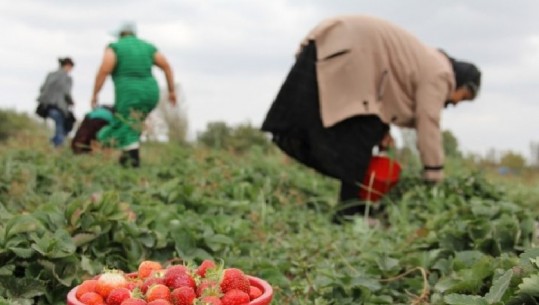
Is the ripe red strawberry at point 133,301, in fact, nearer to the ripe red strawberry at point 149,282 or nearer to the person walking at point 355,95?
the ripe red strawberry at point 149,282

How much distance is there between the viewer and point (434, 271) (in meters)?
3.64

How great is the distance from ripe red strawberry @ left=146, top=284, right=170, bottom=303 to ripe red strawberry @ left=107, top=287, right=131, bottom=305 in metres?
0.07

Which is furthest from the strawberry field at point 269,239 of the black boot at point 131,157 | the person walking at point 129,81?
the person walking at point 129,81

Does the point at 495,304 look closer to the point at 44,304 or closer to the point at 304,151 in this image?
the point at 44,304

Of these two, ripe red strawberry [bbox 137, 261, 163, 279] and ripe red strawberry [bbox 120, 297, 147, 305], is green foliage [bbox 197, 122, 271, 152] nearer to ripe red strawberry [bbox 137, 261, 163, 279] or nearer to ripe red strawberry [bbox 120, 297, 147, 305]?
ripe red strawberry [bbox 137, 261, 163, 279]

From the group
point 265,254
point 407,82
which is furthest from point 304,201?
point 265,254

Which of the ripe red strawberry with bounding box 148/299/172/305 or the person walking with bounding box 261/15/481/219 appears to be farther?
the person walking with bounding box 261/15/481/219

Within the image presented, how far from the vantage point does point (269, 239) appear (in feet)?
15.8

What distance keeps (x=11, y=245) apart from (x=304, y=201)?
3716mm

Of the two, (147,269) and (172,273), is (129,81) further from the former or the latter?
(172,273)

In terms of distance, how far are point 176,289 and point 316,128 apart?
3720mm

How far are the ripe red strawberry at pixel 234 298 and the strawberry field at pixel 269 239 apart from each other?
576mm

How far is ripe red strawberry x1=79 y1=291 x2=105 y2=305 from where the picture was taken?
7.43 feet

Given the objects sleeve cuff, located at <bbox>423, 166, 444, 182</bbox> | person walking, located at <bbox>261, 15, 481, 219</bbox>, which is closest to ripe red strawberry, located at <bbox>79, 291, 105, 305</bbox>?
person walking, located at <bbox>261, 15, 481, 219</bbox>
